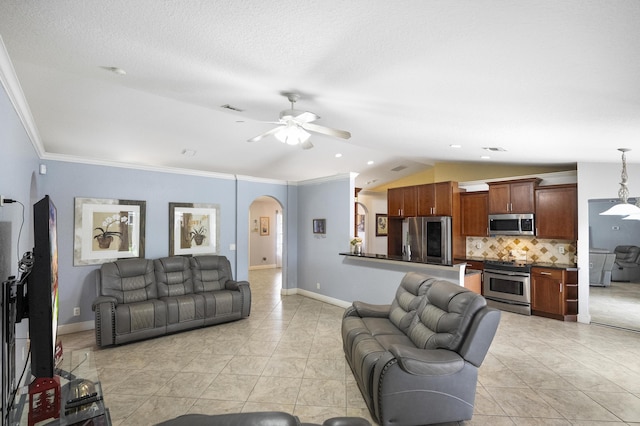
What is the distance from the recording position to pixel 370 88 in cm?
277

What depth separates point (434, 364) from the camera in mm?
2354

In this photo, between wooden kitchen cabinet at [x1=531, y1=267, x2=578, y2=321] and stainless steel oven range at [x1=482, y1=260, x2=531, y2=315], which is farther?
stainless steel oven range at [x1=482, y1=260, x2=531, y2=315]

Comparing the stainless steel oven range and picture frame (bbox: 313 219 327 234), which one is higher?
picture frame (bbox: 313 219 327 234)

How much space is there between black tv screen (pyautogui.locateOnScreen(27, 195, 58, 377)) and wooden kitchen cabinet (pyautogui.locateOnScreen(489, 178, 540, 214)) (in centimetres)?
649

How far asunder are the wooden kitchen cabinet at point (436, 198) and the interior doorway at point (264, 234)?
16.3ft

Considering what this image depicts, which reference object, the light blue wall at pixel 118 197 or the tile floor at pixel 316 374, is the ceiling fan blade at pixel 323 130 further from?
the light blue wall at pixel 118 197

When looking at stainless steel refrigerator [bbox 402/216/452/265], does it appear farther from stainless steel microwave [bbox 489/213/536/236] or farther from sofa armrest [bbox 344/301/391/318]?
sofa armrest [bbox 344/301/391/318]

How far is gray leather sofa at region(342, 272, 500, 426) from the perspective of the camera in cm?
232

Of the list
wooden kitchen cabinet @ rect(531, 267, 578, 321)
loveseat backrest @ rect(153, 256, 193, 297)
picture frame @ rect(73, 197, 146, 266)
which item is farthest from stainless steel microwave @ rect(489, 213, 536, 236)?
picture frame @ rect(73, 197, 146, 266)

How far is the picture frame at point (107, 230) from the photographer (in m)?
4.62

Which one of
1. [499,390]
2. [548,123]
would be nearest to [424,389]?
[499,390]

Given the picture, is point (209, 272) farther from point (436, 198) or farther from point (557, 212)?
point (557, 212)

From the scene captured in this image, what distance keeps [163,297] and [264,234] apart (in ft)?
20.6

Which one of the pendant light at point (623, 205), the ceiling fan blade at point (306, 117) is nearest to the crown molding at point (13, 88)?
the ceiling fan blade at point (306, 117)
